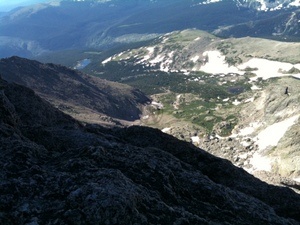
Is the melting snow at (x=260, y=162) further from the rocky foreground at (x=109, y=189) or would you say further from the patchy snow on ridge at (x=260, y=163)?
the rocky foreground at (x=109, y=189)

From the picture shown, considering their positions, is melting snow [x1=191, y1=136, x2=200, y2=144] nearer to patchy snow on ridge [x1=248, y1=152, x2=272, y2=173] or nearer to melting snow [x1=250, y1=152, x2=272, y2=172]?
melting snow [x1=250, y1=152, x2=272, y2=172]

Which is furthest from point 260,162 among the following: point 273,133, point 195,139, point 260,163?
point 195,139

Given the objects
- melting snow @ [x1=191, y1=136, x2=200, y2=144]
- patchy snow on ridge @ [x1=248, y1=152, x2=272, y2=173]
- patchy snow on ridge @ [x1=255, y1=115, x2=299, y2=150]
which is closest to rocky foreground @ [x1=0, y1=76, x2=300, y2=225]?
patchy snow on ridge @ [x1=248, y1=152, x2=272, y2=173]

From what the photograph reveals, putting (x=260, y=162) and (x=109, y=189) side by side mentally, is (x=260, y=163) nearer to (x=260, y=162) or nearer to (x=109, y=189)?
(x=260, y=162)

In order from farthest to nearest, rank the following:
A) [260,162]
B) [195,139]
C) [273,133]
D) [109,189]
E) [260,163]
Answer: [195,139], [273,133], [260,162], [260,163], [109,189]

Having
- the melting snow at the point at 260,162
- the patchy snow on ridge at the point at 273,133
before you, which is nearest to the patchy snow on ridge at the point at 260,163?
the melting snow at the point at 260,162
